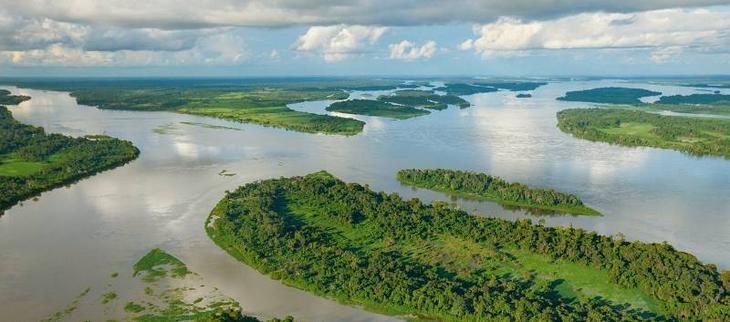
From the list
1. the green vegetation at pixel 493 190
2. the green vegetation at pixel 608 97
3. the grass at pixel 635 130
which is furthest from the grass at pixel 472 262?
the green vegetation at pixel 608 97

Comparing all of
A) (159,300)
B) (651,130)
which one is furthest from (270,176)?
(651,130)

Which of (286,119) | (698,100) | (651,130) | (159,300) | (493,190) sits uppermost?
(698,100)

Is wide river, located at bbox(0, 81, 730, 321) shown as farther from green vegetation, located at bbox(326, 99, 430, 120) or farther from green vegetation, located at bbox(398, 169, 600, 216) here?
green vegetation, located at bbox(326, 99, 430, 120)

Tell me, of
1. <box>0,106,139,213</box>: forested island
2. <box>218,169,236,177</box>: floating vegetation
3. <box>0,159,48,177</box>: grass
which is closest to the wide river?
<box>218,169,236,177</box>: floating vegetation

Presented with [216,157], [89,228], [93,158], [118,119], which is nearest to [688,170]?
[216,157]

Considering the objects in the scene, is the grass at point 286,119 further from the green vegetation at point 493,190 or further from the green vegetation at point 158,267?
the green vegetation at point 158,267

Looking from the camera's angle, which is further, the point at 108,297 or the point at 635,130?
the point at 635,130

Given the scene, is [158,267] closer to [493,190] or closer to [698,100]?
[493,190]
